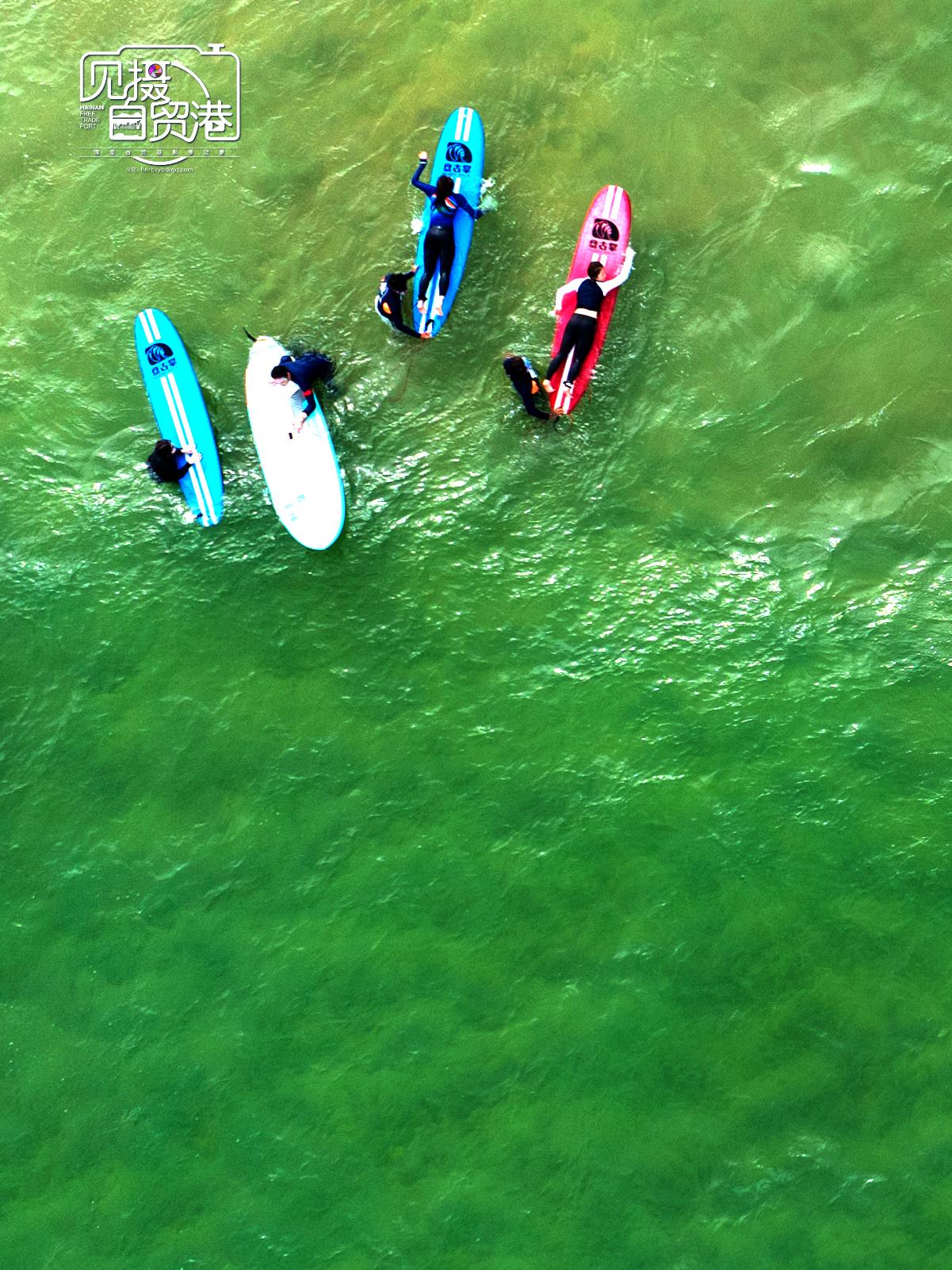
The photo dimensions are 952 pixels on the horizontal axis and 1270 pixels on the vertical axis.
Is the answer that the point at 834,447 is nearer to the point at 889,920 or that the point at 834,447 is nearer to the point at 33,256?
the point at 889,920

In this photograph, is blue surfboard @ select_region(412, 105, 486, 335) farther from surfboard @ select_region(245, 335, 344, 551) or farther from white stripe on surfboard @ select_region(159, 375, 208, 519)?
white stripe on surfboard @ select_region(159, 375, 208, 519)

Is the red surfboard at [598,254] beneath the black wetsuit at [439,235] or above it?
beneath

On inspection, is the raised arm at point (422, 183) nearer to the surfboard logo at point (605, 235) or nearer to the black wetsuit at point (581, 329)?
the surfboard logo at point (605, 235)

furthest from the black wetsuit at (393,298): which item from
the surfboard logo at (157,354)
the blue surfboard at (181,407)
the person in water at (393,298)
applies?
the surfboard logo at (157,354)

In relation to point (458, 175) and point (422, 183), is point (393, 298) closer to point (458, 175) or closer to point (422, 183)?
point (422, 183)

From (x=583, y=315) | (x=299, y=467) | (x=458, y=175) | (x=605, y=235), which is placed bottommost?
(x=299, y=467)

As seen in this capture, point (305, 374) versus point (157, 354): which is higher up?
point (157, 354)

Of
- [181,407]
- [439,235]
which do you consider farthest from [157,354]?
[439,235]
